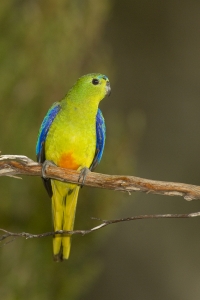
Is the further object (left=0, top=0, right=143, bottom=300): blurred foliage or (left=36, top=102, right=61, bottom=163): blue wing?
(left=0, top=0, right=143, bottom=300): blurred foliage

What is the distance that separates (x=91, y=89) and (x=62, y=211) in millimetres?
721

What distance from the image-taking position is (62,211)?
2830 millimetres

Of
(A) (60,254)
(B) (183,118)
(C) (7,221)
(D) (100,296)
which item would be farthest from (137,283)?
(A) (60,254)

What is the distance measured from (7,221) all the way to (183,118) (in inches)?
110

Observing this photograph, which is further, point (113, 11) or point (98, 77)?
point (113, 11)

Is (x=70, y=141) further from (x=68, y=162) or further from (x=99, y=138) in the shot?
(x=99, y=138)

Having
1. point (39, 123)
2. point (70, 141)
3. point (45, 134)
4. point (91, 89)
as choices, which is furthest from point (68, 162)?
point (39, 123)

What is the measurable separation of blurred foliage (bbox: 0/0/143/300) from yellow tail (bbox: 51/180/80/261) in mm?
693

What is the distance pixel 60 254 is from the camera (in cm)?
270

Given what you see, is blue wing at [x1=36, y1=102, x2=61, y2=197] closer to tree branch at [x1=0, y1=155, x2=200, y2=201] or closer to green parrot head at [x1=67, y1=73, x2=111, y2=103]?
green parrot head at [x1=67, y1=73, x2=111, y2=103]

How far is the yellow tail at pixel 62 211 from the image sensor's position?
2.68 m

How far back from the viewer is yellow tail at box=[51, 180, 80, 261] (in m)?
2.68

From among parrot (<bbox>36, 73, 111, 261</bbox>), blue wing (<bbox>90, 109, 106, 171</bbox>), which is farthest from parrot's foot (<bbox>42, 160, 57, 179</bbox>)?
blue wing (<bbox>90, 109, 106, 171</bbox>)

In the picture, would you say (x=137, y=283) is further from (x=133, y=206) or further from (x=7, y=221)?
(x=7, y=221)
